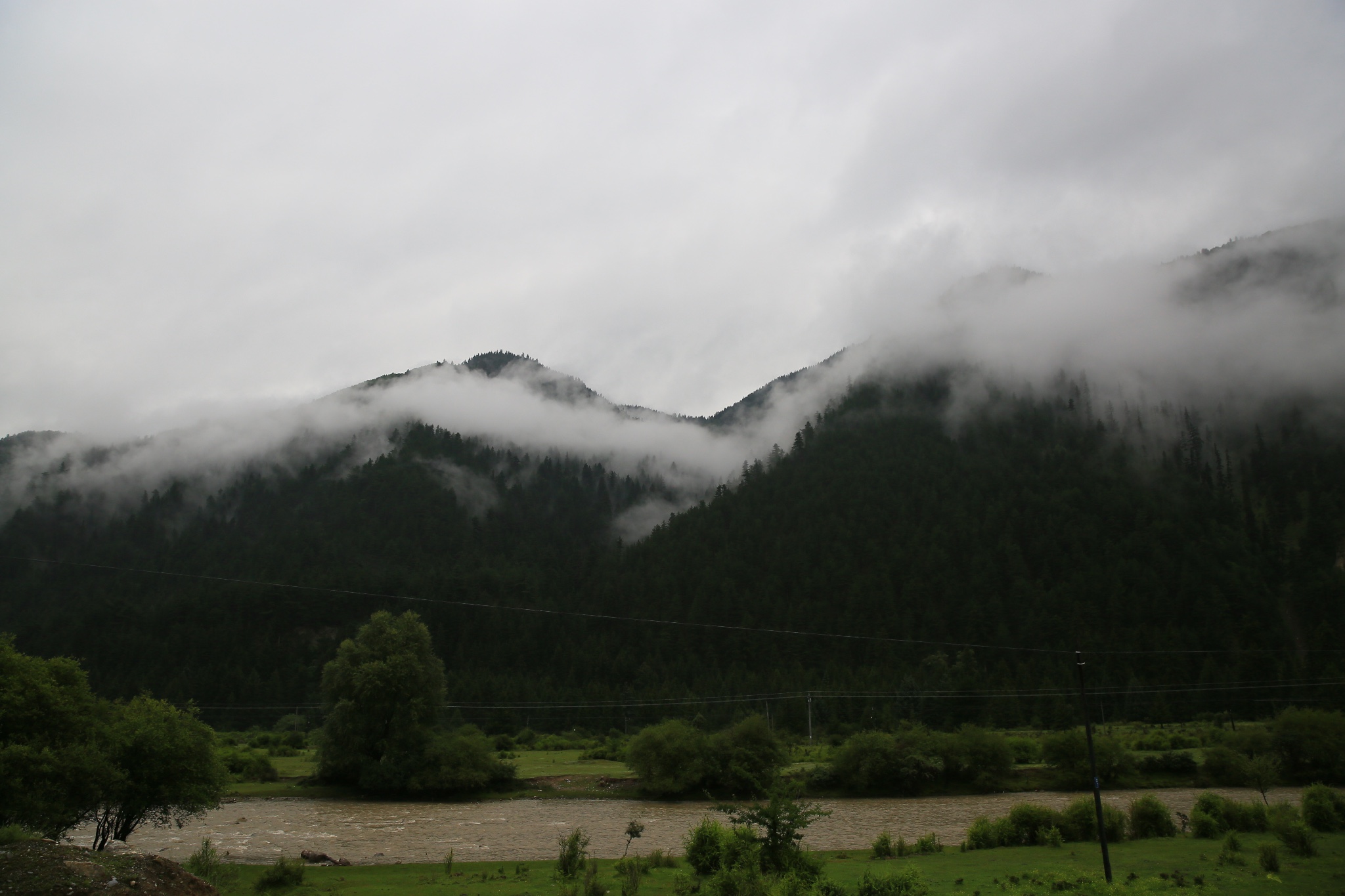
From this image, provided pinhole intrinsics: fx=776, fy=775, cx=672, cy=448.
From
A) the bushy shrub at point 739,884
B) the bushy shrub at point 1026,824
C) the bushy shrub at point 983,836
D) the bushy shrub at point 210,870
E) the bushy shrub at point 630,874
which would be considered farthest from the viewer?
the bushy shrub at point 1026,824

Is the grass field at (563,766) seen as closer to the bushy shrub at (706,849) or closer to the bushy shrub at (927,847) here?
the bushy shrub at (927,847)

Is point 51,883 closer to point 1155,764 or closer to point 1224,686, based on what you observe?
point 1155,764

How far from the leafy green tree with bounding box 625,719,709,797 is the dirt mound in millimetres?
56698

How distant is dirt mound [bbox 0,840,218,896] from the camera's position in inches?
730

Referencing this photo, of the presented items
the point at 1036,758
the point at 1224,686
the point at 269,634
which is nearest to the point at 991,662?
the point at 1224,686

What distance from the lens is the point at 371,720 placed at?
7500 cm

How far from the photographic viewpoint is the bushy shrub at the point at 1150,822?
158ft

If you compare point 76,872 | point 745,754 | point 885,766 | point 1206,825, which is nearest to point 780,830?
point 76,872

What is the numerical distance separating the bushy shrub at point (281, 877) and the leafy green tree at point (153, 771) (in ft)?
28.6

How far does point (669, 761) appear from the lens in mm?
74250

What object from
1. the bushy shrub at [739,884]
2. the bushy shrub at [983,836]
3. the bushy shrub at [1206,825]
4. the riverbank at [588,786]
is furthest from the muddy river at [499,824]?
the bushy shrub at [739,884]

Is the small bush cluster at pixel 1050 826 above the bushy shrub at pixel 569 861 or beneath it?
beneath

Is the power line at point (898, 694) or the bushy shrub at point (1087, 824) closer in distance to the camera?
the bushy shrub at point (1087, 824)

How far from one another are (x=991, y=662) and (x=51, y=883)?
14271 cm
